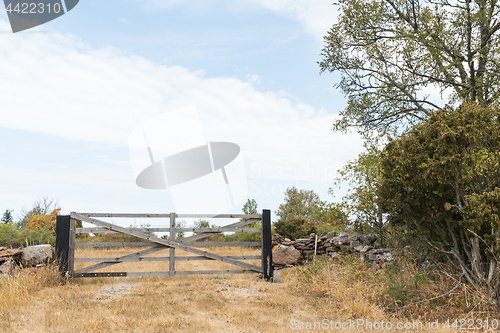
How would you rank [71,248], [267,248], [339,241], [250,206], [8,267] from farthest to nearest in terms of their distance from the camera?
1. [250,206]
2. [339,241]
3. [267,248]
4. [71,248]
5. [8,267]

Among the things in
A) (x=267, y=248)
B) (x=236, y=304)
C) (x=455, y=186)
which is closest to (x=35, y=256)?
(x=236, y=304)

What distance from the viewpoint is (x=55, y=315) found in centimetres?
502

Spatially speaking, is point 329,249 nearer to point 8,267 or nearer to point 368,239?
point 368,239

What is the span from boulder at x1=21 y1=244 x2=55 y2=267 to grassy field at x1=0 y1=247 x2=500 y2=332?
609 millimetres

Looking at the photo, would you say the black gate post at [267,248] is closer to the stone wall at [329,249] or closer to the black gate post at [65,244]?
the stone wall at [329,249]

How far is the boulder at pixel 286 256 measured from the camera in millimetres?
10523

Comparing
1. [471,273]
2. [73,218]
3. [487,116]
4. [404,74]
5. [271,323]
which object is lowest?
[271,323]

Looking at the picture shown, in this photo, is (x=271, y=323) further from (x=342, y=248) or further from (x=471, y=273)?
(x=342, y=248)

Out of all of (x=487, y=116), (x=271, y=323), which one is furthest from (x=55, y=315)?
(x=487, y=116)

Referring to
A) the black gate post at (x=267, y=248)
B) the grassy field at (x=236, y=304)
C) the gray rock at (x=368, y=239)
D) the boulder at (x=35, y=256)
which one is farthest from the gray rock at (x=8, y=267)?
the gray rock at (x=368, y=239)

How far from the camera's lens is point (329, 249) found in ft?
34.0

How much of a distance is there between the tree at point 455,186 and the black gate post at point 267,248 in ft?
12.0

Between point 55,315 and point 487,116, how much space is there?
723 centimetres

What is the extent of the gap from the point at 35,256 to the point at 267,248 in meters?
5.67
